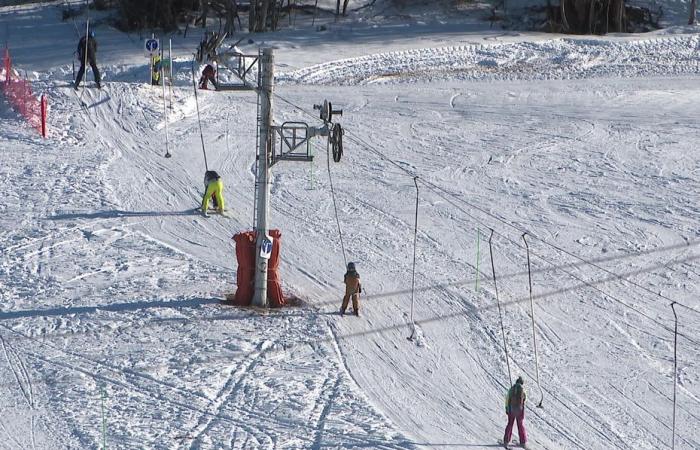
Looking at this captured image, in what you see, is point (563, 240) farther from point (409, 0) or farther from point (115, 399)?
point (409, 0)

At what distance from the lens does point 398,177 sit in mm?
25078

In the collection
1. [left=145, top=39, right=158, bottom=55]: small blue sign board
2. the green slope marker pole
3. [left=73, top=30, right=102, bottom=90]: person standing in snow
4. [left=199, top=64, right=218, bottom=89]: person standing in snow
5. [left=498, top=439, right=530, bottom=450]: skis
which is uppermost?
[left=145, top=39, right=158, bottom=55]: small blue sign board

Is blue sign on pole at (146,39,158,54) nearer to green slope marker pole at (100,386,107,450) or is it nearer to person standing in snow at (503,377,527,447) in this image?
green slope marker pole at (100,386,107,450)

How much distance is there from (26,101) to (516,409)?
17.6 meters

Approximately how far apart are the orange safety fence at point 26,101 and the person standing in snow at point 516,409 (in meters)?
15.7

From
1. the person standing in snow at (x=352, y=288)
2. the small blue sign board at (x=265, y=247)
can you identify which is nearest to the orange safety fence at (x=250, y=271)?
the small blue sign board at (x=265, y=247)

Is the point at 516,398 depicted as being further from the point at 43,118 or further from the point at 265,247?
the point at 43,118

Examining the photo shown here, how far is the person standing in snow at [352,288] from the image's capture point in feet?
57.6

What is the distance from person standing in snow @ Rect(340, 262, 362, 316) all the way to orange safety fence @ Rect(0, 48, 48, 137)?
11386 mm

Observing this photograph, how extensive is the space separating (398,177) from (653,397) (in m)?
10.2

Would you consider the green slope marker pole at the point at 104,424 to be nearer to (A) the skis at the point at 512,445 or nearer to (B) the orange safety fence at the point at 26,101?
(A) the skis at the point at 512,445

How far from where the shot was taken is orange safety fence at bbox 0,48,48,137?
2683 centimetres

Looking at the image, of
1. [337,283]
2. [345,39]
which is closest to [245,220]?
[337,283]

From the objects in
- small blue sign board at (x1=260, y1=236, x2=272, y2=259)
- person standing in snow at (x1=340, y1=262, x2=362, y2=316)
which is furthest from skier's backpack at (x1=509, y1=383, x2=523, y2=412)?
small blue sign board at (x1=260, y1=236, x2=272, y2=259)
